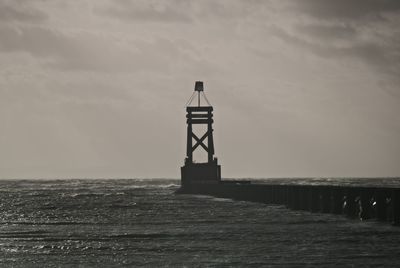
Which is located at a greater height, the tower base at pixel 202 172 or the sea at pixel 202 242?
the tower base at pixel 202 172

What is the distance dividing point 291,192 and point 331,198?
9.41 m

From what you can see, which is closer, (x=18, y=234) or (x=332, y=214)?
(x=18, y=234)

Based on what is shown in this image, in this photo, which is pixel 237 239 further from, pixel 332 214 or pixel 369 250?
pixel 332 214

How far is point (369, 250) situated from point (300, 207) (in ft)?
99.5

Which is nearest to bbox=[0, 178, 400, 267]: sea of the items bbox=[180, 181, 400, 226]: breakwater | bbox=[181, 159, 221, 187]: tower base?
bbox=[180, 181, 400, 226]: breakwater

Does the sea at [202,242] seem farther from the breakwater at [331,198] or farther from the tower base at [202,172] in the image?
the tower base at [202,172]

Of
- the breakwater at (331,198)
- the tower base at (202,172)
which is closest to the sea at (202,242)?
the breakwater at (331,198)

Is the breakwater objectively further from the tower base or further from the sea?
the tower base

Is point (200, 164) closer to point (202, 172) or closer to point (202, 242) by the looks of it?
point (202, 172)

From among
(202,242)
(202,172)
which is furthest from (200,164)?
(202,242)

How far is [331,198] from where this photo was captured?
4953 centimetres

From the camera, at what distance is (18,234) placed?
33750 mm

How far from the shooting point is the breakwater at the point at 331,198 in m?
39.2

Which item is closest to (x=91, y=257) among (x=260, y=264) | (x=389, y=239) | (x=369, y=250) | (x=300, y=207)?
(x=260, y=264)
